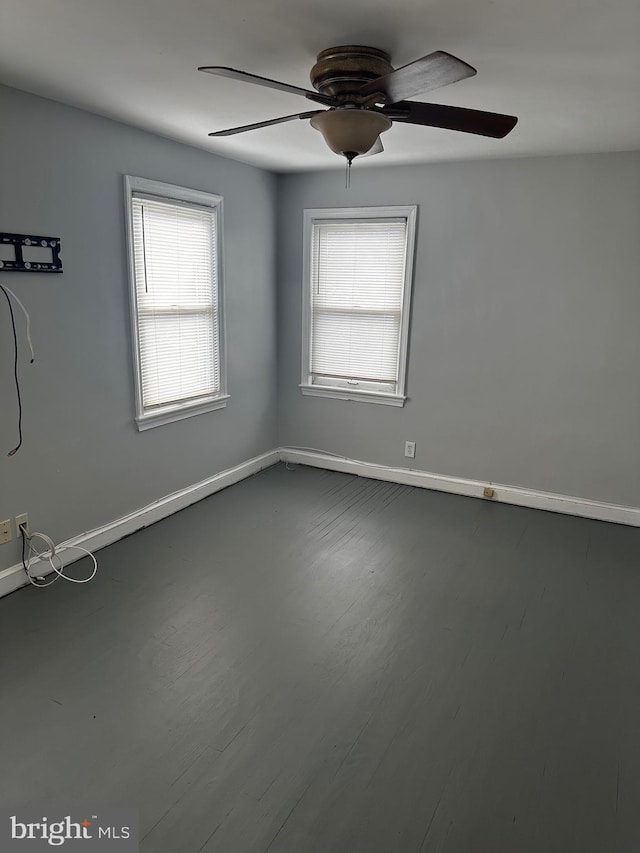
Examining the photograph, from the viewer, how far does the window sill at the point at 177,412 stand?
11.1 ft

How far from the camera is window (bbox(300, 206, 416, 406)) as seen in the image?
4.07m

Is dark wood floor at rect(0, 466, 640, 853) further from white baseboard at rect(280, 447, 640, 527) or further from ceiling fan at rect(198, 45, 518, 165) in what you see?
ceiling fan at rect(198, 45, 518, 165)

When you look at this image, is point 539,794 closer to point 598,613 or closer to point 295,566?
point 598,613

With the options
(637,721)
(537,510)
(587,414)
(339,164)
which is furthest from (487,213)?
(637,721)

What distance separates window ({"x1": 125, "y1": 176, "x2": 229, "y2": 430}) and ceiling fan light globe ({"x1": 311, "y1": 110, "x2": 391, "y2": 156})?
1545 millimetres

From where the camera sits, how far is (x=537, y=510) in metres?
3.91

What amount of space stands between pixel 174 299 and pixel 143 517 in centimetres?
138

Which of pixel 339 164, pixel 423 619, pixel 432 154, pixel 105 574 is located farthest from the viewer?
pixel 339 164

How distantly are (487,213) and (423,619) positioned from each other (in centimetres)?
266

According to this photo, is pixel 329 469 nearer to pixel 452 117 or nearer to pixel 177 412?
pixel 177 412

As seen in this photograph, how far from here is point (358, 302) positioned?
14.0 feet

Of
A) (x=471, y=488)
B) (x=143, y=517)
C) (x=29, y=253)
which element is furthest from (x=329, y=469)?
(x=29, y=253)

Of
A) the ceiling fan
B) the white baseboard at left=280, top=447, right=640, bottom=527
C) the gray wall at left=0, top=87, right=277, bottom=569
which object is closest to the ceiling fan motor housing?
the ceiling fan

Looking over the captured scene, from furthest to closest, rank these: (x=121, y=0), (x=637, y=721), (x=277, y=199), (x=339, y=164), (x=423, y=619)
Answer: (x=277, y=199)
(x=339, y=164)
(x=423, y=619)
(x=637, y=721)
(x=121, y=0)
